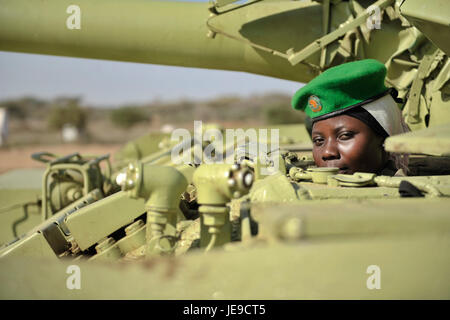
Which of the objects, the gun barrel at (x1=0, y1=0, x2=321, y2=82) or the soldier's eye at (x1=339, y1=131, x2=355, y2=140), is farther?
the gun barrel at (x1=0, y1=0, x2=321, y2=82)

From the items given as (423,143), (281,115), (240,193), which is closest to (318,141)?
(423,143)

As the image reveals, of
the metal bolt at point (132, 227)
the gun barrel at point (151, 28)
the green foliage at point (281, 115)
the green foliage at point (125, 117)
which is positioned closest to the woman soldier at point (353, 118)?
the metal bolt at point (132, 227)

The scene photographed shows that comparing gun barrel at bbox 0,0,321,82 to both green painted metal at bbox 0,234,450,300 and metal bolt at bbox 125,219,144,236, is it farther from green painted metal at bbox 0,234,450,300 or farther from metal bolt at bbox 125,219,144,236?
green painted metal at bbox 0,234,450,300

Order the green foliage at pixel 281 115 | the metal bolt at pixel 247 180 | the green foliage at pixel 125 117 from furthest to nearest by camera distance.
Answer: the green foliage at pixel 125 117, the green foliage at pixel 281 115, the metal bolt at pixel 247 180

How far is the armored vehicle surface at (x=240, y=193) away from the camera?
164 cm

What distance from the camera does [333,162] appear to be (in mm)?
2762

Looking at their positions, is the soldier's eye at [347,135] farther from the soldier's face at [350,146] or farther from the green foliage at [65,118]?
the green foliage at [65,118]

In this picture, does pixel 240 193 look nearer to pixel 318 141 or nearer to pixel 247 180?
pixel 247 180

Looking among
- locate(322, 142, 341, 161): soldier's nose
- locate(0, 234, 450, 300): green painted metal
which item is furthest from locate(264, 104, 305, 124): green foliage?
locate(0, 234, 450, 300): green painted metal

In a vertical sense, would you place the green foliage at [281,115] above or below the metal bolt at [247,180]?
above

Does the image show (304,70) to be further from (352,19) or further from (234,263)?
(234,263)

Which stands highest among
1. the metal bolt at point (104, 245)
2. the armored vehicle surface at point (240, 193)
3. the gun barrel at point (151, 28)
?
the gun barrel at point (151, 28)

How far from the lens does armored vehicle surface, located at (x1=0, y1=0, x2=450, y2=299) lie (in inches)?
64.4
